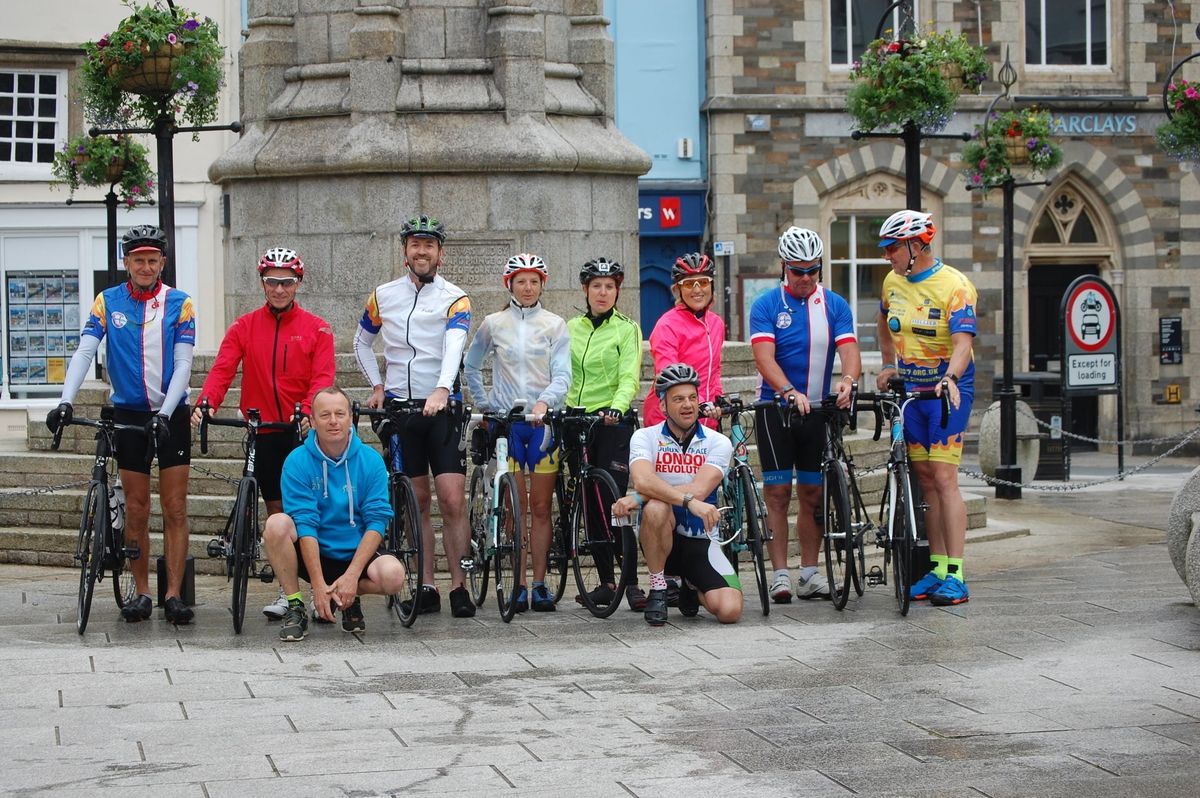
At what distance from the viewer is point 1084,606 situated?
1023 centimetres

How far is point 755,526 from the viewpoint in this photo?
9.95 meters

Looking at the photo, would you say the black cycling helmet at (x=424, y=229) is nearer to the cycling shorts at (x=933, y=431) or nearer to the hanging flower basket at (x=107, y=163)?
the cycling shorts at (x=933, y=431)

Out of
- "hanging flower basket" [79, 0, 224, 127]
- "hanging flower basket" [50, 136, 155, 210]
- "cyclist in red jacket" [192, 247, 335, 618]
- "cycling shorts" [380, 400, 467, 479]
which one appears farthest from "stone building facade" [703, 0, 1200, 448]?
"cyclist in red jacket" [192, 247, 335, 618]

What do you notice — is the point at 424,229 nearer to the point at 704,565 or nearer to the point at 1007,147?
the point at 704,565

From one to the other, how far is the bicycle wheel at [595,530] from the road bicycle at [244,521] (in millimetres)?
1521

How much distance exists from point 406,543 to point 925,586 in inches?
109

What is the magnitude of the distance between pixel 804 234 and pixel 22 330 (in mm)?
20770

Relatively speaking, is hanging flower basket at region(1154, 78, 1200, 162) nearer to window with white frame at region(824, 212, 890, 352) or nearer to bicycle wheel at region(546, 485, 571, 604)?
bicycle wheel at region(546, 485, 571, 604)

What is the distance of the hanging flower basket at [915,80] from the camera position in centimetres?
1631

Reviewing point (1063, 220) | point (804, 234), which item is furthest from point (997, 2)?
point (804, 234)

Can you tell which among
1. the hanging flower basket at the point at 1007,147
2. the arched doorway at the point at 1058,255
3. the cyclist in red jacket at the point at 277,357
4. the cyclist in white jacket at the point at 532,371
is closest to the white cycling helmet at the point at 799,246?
the cyclist in white jacket at the point at 532,371

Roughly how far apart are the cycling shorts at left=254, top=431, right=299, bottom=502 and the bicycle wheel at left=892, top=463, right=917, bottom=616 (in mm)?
3119

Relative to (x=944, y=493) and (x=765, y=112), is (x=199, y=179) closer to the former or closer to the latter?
(x=765, y=112)

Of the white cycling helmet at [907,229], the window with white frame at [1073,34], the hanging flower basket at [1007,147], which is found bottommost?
the white cycling helmet at [907,229]
